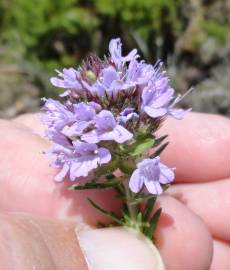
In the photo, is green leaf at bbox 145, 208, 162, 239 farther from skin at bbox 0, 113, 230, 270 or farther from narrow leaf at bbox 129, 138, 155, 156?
narrow leaf at bbox 129, 138, 155, 156

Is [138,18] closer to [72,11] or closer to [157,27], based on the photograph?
[157,27]

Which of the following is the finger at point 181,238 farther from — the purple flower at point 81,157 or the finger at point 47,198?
Result: the purple flower at point 81,157

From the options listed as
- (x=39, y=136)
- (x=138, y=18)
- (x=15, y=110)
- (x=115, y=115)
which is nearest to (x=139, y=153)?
(x=115, y=115)

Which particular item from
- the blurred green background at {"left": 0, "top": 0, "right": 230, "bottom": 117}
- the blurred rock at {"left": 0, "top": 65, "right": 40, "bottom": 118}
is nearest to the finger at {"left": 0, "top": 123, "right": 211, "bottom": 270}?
the blurred green background at {"left": 0, "top": 0, "right": 230, "bottom": 117}

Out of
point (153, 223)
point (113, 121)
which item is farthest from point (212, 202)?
point (113, 121)

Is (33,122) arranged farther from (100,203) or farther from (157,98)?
(157,98)
